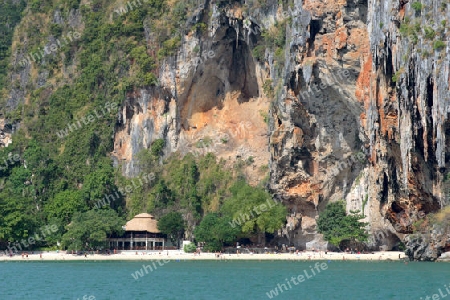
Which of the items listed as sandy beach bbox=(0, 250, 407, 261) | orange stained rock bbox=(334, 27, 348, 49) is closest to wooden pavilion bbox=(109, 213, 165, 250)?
sandy beach bbox=(0, 250, 407, 261)

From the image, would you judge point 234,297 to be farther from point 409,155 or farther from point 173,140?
point 173,140

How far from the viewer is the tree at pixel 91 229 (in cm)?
9238

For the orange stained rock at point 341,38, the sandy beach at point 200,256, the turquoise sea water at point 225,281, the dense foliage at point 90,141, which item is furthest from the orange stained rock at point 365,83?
the dense foliage at point 90,141

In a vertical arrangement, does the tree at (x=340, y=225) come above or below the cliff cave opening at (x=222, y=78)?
below

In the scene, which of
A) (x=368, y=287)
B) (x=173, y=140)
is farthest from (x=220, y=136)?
(x=368, y=287)

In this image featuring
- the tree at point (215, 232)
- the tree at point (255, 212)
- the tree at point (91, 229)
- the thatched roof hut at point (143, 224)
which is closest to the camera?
the tree at point (255, 212)

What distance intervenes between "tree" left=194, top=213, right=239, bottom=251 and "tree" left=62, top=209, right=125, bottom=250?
319 inches

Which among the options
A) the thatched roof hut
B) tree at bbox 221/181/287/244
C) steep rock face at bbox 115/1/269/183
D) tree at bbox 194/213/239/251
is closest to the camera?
tree at bbox 221/181/287/244

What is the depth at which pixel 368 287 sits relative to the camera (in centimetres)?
5828

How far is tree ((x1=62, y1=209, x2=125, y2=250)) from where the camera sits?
92.4m

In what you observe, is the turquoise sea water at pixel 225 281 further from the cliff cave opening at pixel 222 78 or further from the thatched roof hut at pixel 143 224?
the cliff cave opening at pixel 222 78

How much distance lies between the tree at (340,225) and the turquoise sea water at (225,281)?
4772mm

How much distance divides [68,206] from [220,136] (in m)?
16.5

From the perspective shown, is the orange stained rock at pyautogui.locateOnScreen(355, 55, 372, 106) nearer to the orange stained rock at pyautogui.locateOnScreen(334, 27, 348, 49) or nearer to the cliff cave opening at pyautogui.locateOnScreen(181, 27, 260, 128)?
the orange stained rock at pyautogui.locateOnScreen(334, 27, 348, 49)
